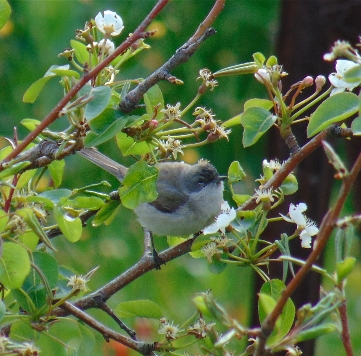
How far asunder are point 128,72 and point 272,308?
3.96 meters

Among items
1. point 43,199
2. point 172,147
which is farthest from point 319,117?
point 43,199

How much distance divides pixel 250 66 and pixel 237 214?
44 cm

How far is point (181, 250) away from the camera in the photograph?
2.31 metres

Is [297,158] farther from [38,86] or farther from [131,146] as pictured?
[38,86]

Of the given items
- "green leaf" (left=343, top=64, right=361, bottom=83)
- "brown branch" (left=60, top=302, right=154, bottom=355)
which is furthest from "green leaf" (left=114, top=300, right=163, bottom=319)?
"green leaf" (left=343, top=64, right=361, bottom=83)

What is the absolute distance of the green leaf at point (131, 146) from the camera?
1.90m

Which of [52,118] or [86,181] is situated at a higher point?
[52,118]

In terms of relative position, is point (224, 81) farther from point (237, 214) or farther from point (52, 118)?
point (52, 118)

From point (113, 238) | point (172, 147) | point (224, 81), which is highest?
point (172, 147)

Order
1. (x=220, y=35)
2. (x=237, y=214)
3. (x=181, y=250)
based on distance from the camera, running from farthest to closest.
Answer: (x=220, y=35) → (x=181, y=250) → (x=237, y=214)

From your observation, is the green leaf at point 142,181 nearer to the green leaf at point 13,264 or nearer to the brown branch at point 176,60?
the brown branch at point 176,60

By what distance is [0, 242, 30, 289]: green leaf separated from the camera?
58.8 inches

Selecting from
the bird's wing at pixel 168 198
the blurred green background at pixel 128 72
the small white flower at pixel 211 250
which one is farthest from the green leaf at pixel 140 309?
the blurred green background at pixel 128 72

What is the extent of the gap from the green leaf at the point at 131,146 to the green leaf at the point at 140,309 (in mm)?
459
